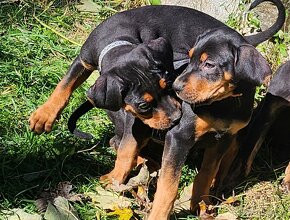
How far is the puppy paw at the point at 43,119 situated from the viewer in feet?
15.3

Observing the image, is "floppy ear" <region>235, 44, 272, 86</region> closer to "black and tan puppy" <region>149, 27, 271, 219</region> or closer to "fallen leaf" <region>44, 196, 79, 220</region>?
"black and tan puppy" <region>149, 27, 271, 219</region>

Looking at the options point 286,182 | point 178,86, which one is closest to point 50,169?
point 178,86

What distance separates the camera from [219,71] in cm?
383

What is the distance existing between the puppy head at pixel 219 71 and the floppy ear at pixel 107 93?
1.15 ft

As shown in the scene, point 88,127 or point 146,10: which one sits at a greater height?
point 146,10

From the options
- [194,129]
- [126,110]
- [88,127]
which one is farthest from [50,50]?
[194,129]

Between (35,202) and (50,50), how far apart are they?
6.77 ft

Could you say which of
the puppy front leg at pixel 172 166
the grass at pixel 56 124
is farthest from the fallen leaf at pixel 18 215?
the puppy front leg at pixel 172 166

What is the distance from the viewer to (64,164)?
4555mm

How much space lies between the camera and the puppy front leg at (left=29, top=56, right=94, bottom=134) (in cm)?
468

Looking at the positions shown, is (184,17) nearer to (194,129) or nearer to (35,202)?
(194,129)

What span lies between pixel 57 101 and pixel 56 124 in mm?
282

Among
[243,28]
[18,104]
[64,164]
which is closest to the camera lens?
[64,164]

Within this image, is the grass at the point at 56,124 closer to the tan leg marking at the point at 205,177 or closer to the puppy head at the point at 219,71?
the tan leg marking at the point at 205,177
